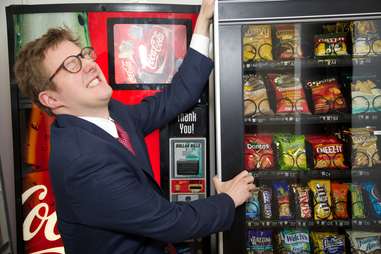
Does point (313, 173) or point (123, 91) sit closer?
point (313, 173)

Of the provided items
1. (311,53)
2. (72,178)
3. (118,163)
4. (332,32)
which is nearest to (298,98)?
(311,53)

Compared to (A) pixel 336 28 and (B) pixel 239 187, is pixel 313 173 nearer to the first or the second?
(B) pixel 239 187

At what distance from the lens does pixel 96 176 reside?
110 centimetres

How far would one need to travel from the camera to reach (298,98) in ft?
5.19

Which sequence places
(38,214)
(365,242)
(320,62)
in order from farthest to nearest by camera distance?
(38,214)
(365,242)
(320,62)

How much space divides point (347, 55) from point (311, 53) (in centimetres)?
20

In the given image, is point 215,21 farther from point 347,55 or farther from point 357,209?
point 357,209

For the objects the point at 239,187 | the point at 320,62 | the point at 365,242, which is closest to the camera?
the point at 239,187

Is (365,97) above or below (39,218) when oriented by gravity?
above

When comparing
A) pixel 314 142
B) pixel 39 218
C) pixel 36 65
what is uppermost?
→ pixel 36 65

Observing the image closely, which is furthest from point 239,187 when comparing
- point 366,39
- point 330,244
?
point 366,39

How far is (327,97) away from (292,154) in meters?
0.32

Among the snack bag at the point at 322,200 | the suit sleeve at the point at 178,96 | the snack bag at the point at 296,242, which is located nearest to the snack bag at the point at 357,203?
the snack bag at the point at 322,200

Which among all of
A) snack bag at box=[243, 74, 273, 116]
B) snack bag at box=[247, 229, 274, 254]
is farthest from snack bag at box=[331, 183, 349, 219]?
snack bag at box=[243, 74, 273, 116]
